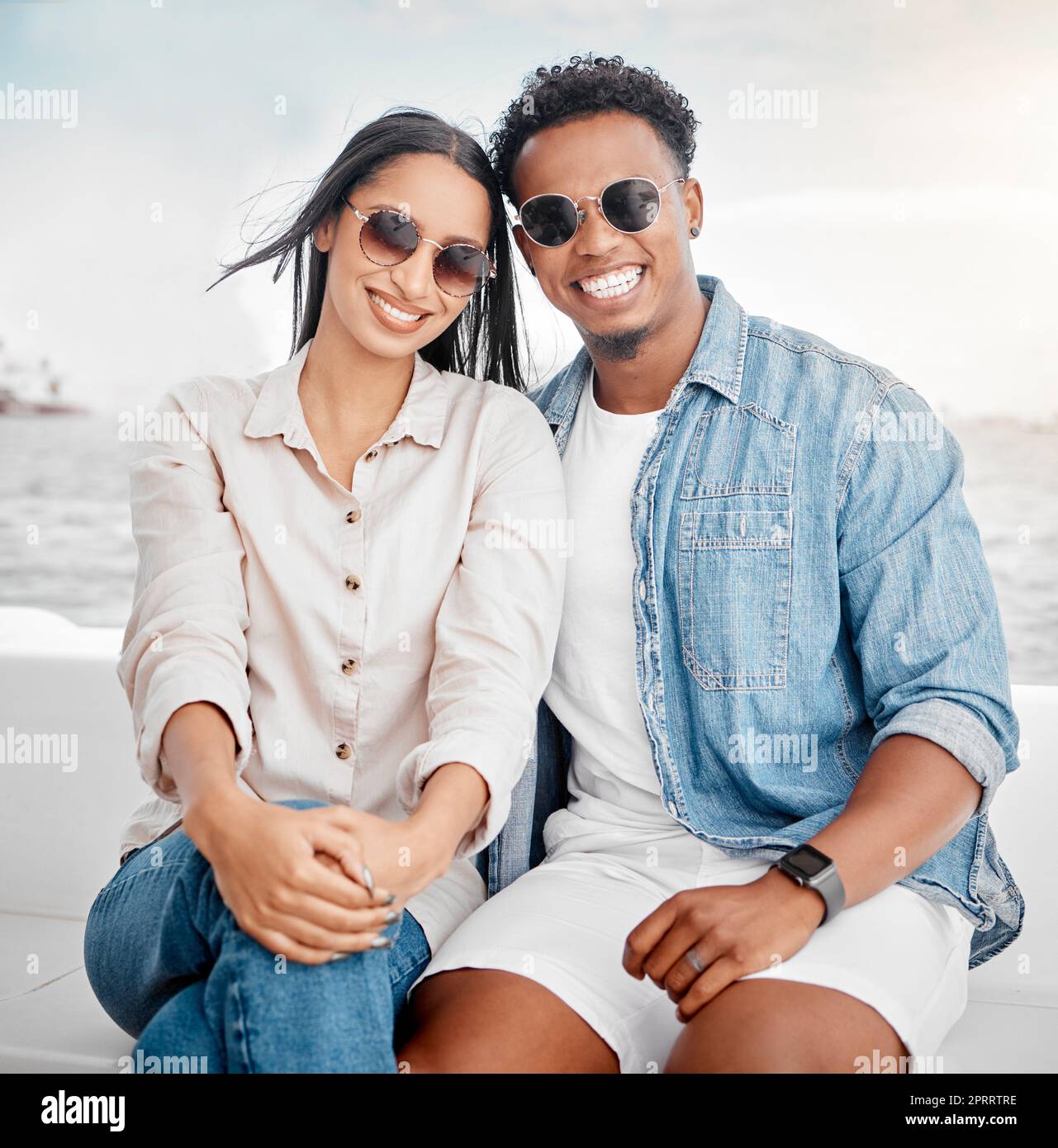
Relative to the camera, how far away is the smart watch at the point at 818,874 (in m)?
1.70

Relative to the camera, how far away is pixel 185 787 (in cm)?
166

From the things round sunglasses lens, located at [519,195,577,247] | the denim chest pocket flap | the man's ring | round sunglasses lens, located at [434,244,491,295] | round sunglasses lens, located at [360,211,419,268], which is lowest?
the man's ring

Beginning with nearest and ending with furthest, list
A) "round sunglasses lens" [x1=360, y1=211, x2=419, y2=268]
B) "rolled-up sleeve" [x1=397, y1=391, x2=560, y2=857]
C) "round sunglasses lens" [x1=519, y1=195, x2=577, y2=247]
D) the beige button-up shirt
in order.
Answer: "rolled-up sleeve" [x1=397, y1=391, x2=560, y2=857], the beige button-up shirt, "round sunglasses lens" [x1=360, y1=211, x2=419, y2=268], "round sunglasses lens" [x1=519, y1=195, x2=577, y2=247]

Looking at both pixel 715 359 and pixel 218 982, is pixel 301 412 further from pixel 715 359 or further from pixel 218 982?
pixel 218 982

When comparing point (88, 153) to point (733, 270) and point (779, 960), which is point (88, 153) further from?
point (779, 960)

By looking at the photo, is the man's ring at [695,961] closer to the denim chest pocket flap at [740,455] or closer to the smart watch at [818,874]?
the smart watch at [818,874]

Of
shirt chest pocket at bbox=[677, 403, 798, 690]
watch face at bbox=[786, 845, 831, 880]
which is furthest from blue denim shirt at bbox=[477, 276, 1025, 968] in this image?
watch face at bbox=[786, 845, 831, 880]

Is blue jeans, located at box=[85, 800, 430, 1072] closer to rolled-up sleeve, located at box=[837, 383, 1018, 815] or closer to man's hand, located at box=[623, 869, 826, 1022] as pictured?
man's hand, located at box=[623, 869, 826, 1022]

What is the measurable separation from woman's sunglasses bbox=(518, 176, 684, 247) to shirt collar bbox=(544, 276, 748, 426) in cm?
22

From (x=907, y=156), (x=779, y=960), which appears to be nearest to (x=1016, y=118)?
(x=907, y=156)

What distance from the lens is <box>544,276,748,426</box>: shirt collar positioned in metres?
2.18

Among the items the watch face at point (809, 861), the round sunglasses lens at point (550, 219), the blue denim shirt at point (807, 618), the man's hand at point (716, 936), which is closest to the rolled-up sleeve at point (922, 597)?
the blue denim shirt at point (807, 618)

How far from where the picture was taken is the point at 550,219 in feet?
7.32

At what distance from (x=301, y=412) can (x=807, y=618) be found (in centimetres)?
95
